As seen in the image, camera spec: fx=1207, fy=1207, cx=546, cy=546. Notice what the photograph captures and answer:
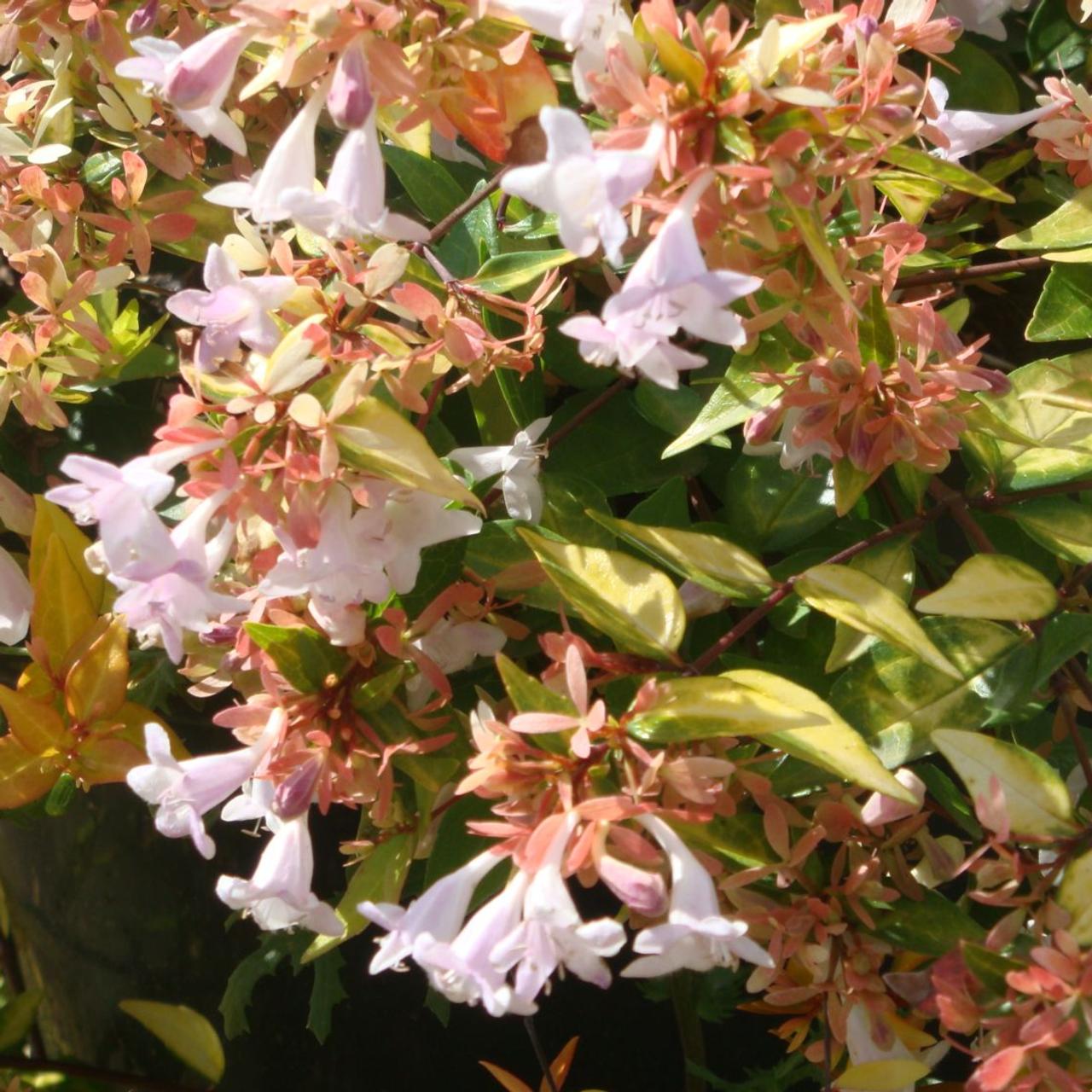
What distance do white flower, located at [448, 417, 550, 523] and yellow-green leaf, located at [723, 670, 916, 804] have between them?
13 cm

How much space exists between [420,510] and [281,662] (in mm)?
82

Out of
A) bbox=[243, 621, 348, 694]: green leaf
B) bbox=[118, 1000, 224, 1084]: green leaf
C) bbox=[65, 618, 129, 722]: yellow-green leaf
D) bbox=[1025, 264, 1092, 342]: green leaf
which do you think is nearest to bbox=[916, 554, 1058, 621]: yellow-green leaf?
bbox=[1025, 264, 1092, 342]: green leaf

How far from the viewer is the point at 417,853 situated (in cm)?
55

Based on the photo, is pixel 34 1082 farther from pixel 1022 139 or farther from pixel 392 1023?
pixel 1022 139

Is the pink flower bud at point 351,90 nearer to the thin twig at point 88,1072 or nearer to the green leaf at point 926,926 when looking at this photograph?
the green leaf at point 926,926

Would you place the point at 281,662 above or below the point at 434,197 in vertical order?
below

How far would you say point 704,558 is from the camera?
482 mm

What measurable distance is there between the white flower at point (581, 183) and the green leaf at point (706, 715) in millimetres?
159

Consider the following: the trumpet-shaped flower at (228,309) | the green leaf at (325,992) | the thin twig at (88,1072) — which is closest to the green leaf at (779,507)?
the trumpet-shaped flower at (228,309)

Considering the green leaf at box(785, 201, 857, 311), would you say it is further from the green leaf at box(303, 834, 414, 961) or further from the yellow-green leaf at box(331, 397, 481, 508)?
the green leaf at box(303, 834, 414, 961)

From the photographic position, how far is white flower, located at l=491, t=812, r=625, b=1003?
0.37 meters

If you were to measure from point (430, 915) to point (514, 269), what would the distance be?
0.84ft

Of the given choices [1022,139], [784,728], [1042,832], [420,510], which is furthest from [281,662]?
[1022,139]

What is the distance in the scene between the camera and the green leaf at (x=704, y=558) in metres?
0.48
